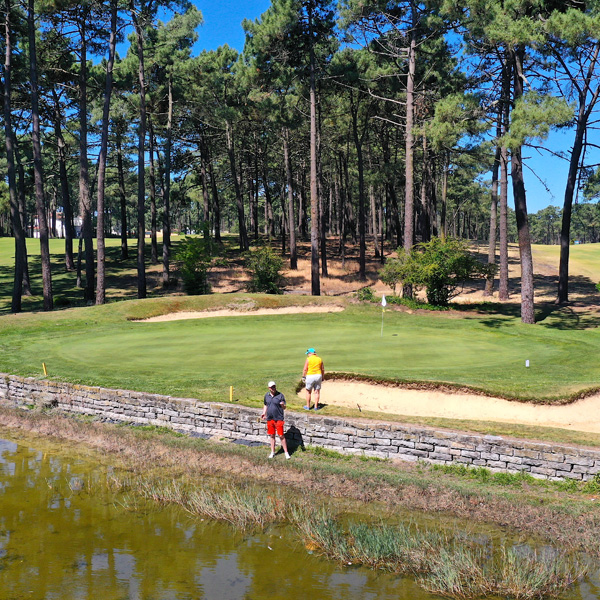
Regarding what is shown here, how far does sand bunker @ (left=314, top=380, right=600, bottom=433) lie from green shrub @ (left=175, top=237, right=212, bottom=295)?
A: 75.3 feet

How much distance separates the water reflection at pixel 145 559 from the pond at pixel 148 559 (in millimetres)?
14

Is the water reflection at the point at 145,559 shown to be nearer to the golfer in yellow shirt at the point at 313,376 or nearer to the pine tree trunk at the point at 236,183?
the golfer in yellow shirt at the point at 313,376

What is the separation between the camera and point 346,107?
4491cm

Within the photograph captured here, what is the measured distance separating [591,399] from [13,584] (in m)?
13.8

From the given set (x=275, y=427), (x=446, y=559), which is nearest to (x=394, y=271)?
(x=275, y=427)

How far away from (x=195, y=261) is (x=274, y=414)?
26.0 meters

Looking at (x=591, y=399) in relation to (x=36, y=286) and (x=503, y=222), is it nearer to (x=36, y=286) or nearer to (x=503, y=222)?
(x=503, y=222)

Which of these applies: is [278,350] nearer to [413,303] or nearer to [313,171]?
[413,303]

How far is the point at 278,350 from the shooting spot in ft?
66.6

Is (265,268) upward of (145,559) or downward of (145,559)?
upward

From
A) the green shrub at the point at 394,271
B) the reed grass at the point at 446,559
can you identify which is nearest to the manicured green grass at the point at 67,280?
the green shrub at the point at 394,271

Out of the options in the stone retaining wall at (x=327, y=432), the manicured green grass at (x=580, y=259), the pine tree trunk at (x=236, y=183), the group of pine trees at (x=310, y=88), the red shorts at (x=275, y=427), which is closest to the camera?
the stone retaining wall at (x=327, y=432)

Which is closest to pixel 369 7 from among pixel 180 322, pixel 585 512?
pixel 180 322

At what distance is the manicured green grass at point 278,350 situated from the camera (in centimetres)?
1630
